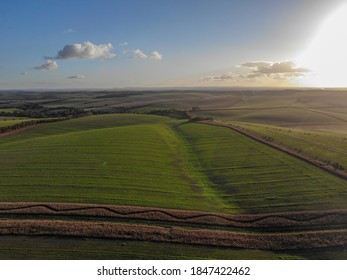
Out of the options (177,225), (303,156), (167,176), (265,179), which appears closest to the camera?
(177,225)

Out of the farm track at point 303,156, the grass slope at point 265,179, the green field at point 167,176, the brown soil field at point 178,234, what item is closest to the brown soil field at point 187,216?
the brown soil field at point 178,234

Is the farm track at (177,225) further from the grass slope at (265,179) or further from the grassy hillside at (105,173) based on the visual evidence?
the grass slope at (265,179)

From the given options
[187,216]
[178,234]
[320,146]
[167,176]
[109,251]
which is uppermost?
[320,146]

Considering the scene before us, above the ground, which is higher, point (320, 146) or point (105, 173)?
point (320, 146)

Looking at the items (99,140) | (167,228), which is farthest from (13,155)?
(167,228)

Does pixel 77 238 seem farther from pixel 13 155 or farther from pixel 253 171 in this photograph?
pixel 13 155

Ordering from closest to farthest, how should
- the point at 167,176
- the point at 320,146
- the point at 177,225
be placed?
the point at 177,225 < the point at 167,176 < the point at 320,146

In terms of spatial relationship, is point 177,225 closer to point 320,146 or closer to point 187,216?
point 187,216

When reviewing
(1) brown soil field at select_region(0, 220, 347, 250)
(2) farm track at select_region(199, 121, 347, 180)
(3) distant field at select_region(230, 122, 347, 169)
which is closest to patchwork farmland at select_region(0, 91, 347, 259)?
(1) brown soil field at select_region(0, 220, 347, 250)

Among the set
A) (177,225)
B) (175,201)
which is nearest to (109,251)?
(177,225)
